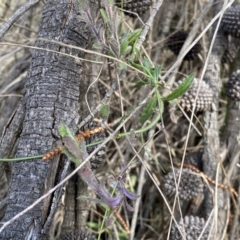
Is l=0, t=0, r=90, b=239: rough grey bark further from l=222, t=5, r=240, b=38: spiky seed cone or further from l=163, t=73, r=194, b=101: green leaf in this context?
l=222, t=5, r=240, b=38: spiky seed cone

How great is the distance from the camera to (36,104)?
1.06 metres

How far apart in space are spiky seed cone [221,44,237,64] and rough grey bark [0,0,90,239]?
2.03 feet

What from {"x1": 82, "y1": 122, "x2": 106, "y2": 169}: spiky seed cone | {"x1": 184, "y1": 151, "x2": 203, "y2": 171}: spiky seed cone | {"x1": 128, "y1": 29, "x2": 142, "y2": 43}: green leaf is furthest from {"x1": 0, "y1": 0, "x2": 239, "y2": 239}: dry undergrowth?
{"x1": 128, "y1": 29, "x2": 142, "y2": 43}: green leaf

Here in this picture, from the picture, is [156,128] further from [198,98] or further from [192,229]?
[192,229]

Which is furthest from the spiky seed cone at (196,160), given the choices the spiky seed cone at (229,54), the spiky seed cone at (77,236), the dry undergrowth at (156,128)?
the spiky seed cone at (77,236)

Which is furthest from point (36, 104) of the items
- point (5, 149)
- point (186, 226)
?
point (186, 226)

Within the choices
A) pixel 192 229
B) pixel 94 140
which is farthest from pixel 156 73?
pixel 192 229

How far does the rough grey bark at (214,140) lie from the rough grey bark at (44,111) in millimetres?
459

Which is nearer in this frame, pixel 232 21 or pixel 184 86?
pixel 184 86

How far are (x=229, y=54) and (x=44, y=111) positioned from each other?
0.75 meters

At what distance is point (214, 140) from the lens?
1.45 meters

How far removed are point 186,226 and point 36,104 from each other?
491 mm

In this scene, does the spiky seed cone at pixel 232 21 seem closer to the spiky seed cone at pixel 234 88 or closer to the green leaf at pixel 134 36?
the spiky seed cone at pixel 234 88

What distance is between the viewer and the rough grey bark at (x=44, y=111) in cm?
100
